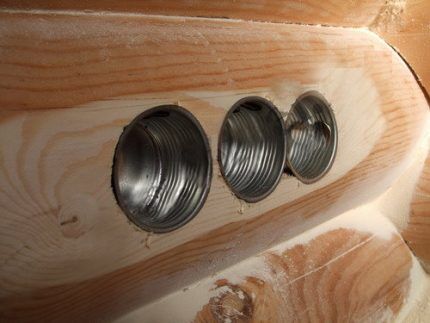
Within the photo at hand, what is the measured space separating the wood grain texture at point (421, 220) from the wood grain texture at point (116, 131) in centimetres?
36

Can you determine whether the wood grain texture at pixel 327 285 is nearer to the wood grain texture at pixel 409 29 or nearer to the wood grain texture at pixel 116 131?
the wood grain texture at pixel 116 131

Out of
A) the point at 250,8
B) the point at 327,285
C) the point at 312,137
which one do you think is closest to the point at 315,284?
the point at 327,285

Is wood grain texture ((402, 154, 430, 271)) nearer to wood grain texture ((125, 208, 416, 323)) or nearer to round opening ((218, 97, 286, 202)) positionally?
wood grain texture ((125, 208, 416, 323))

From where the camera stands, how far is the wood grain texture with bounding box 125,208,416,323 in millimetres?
980

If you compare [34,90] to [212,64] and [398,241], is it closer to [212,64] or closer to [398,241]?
[212,64]

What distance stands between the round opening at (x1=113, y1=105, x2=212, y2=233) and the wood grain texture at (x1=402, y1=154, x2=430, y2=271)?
0.78 meters

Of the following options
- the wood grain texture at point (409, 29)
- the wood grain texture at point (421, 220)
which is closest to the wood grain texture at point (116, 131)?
the wood grain texture at point (409, 29)

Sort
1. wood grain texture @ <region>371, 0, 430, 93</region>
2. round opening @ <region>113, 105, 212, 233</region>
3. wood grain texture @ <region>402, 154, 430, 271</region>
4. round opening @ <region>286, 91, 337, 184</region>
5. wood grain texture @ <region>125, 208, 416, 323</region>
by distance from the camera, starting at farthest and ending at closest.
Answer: wood grain texture @ <region>402, 154, 430, 271</region>
wood grain texture @ <region>371, 0, 430, 93</region>
round opening @ <region>286, 91, 337, 184</region>
wood grain texture @ <region>125, 208, 416, 323</region>
round opening @ <region>113, 105, 212, 233</region>

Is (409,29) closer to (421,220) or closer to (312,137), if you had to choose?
(312,137)

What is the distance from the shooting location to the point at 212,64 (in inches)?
33.1

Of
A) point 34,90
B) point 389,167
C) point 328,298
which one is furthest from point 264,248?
point 34,90

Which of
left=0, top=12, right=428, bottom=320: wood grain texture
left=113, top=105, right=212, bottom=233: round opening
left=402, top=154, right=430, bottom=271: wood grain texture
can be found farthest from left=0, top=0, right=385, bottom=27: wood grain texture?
left=402, top=154, right=430, bottom=271: wood grain texture

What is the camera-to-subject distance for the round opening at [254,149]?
986mm

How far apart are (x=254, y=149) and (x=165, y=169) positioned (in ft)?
0.67
